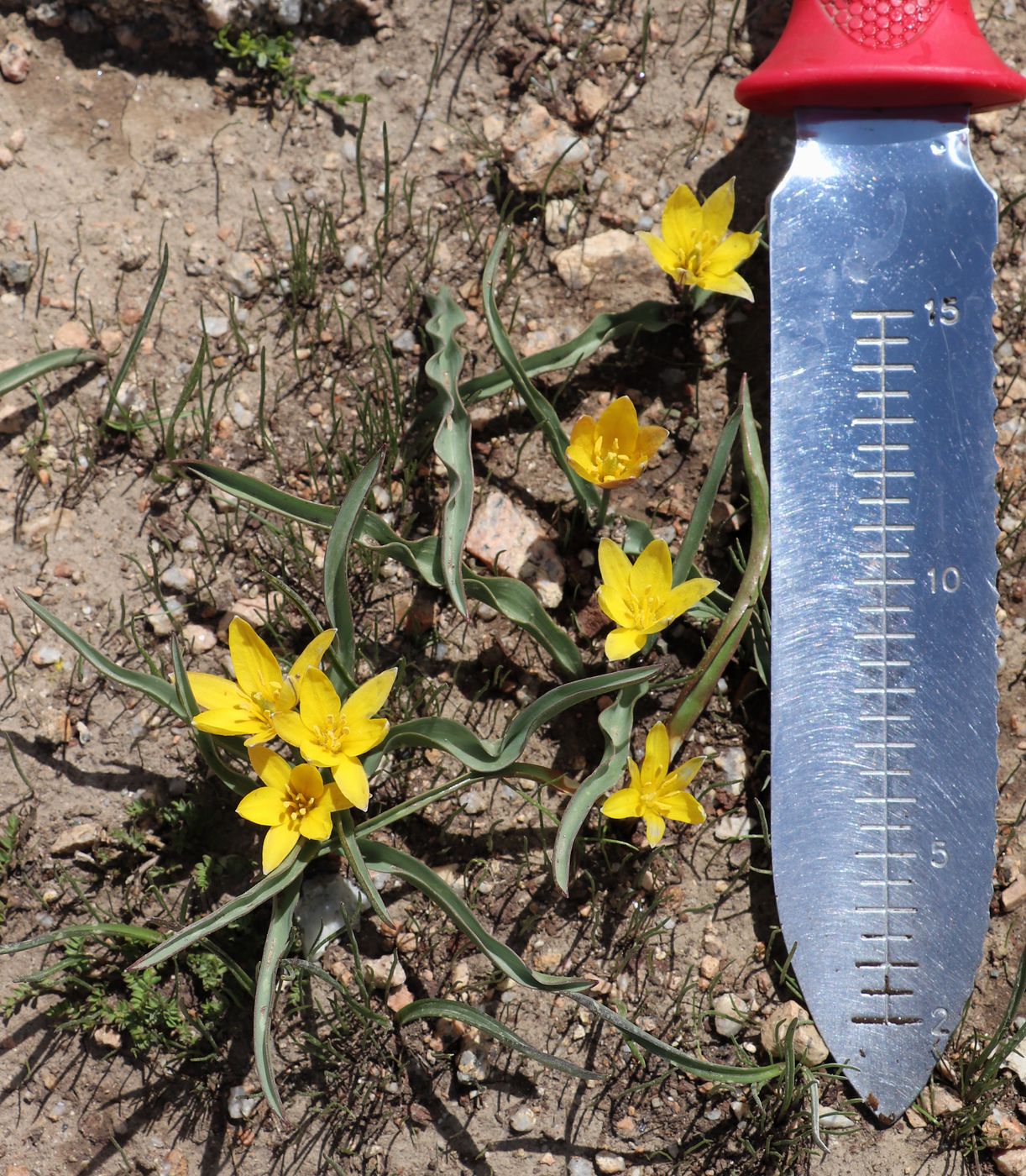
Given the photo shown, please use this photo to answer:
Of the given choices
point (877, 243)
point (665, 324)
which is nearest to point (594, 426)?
point (665, 324)

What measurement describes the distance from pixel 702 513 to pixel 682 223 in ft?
2.36

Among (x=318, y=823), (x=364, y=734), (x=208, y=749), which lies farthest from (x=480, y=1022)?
(x=208, y=749)

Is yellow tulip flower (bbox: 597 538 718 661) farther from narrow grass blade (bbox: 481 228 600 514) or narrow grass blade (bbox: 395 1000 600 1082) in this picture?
narrow grass blade (bbox: 395 1000 600 1082)

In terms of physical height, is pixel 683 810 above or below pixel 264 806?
below

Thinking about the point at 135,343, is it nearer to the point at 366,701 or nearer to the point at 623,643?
the point at 366,701

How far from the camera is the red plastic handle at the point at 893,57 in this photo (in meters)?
2.42

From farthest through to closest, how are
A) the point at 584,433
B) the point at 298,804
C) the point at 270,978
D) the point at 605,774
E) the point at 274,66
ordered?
the point at 274,66 < the point at 584,433 < the point at 605,774 < the point at 298,804 < the point at 270,978

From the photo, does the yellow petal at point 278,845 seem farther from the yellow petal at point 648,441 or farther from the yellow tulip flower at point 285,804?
the yellow petal at point 648,441

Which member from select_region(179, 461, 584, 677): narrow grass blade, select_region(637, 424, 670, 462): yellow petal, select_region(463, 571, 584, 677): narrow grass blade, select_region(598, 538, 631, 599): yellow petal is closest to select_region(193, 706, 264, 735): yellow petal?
select_region(179, 461, 584, 677): narrow grass blade

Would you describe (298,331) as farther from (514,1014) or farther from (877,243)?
(514,1014)

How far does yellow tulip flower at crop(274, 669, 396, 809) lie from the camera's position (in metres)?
2.17

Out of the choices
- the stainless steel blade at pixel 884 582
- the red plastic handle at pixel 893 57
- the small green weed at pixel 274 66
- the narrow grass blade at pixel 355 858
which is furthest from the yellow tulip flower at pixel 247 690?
the red plastic handle at pixel 893 57

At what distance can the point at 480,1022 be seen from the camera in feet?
7.29

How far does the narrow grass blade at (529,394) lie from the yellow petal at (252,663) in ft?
2.70
